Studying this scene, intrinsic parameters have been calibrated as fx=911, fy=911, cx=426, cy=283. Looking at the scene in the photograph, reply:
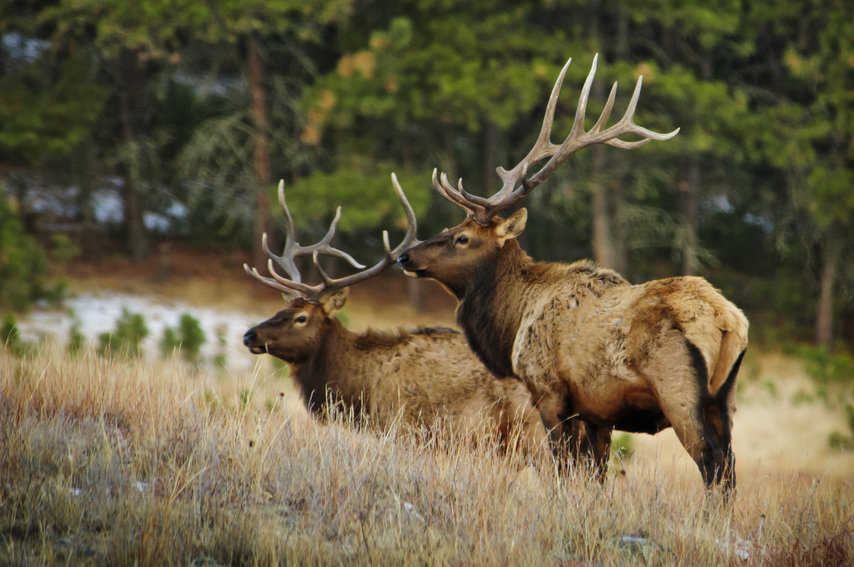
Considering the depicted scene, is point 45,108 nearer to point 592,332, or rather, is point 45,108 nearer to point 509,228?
point 509,228

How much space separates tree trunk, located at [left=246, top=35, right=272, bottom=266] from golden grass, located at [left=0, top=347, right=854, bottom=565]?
468 inches

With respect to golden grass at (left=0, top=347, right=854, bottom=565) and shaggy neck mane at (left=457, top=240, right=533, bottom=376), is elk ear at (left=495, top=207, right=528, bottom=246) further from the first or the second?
golden grass at (left=0, top=347, right=854, bottom=565)

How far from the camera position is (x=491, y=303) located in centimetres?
604

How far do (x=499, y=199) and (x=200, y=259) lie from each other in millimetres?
14742

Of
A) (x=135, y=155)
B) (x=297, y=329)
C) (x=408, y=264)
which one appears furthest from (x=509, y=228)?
(x=135, y=155)

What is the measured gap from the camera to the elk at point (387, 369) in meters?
6.22

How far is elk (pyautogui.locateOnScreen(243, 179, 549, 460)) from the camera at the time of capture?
6223 millimetres

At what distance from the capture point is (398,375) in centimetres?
675

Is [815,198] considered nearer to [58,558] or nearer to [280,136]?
[280,136]

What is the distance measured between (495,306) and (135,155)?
521 inches

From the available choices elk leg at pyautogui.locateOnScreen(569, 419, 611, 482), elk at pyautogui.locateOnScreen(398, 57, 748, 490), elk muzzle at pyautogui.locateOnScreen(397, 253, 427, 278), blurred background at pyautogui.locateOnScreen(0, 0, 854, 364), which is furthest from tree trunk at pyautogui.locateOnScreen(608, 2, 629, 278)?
elk leg at pyautogui.locateOnScreen(569, 419, 611, 482)

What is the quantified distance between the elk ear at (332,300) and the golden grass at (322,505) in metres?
2.13

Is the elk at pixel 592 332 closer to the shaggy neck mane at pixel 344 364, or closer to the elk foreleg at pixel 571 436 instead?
the elk foreleg at pixel 571 436

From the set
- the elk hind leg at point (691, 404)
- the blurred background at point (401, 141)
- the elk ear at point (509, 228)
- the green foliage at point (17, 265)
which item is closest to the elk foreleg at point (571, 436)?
the elk hind leg at point (691, 404)
